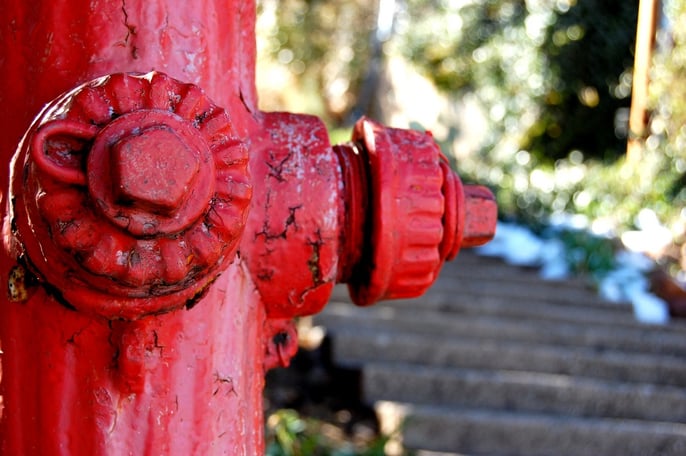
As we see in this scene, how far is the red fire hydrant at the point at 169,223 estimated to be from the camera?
0.63 m

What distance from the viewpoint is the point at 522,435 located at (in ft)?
10.7

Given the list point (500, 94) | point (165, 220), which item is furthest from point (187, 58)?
point (500, 94)

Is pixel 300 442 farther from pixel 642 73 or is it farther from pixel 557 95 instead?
pixel 557 95

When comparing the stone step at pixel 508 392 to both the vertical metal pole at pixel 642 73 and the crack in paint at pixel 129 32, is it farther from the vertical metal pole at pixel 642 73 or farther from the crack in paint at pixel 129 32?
the vertical metal pole at pixel 642 73

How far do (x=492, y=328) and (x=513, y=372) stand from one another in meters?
0.41

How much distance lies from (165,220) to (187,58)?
0.21 m

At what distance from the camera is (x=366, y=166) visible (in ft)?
2.84

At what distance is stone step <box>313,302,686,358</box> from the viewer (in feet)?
13.2

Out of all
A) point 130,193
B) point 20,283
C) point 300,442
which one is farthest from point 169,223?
point 300,442

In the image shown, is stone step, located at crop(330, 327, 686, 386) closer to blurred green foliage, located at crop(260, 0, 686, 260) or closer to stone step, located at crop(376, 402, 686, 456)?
stone step, located at crop(376, 402, 686, 456)

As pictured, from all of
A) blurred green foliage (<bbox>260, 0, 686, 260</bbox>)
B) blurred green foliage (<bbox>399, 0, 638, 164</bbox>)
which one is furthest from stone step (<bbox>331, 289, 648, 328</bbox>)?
blurred green foliage (<bbox>399, 0, 638, 164</bbox>)

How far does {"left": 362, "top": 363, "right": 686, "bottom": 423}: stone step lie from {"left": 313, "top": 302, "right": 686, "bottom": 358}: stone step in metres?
0.43

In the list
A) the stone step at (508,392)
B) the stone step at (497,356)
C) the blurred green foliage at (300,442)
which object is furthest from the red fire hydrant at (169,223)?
the stone step at (497,356)

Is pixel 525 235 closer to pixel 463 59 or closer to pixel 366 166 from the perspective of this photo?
pixel 463 59
